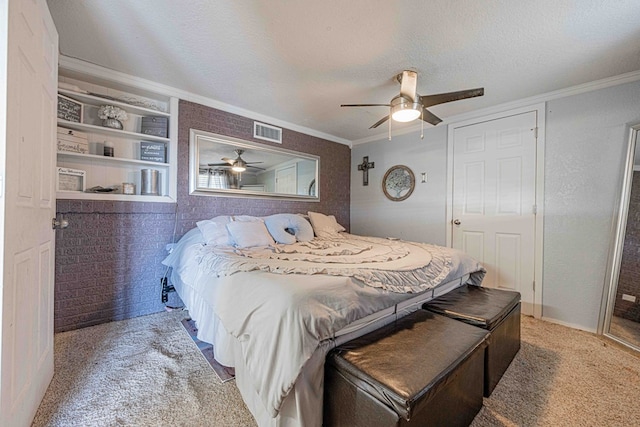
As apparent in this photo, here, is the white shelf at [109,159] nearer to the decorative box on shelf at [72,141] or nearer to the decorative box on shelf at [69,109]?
the decorative box on shelf at [72,141]

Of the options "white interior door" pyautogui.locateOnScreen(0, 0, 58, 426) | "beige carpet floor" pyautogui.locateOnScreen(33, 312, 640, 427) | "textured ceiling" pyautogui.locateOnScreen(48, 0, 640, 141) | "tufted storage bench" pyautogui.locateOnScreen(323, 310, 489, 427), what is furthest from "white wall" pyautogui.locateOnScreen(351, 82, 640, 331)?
"white interior door" pyautogui.locateOnScreen(0, 0, 58, 426)

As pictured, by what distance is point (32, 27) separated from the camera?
1176 mm

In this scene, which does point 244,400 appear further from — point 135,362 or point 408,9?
point 408,9

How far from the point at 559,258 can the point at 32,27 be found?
167 inches

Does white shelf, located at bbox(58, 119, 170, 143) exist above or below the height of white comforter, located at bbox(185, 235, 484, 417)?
above

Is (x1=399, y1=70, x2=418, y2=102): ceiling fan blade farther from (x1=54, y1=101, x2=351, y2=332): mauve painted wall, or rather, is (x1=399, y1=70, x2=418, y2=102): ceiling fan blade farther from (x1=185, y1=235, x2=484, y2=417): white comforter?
(x1=54, y1=101, x2=351, y2=332): mauve painted wall

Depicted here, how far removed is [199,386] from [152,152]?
2239mm

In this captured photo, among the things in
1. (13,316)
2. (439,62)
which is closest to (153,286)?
(13,316)

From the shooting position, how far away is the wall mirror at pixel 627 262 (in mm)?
2166

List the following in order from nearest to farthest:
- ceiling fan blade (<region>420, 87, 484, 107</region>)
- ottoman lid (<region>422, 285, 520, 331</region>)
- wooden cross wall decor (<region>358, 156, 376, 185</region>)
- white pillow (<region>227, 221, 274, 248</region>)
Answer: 1. ottoman lid (<region>422, 285, 520, 331</region>)
2. ceiling fan blade (<region>420, 87, 484, 107</region>)
3. white pillow (<region>227, 221, 274, 248</region>)
4. wooden cross wall decor (<region>358, 156, 376, 185</region>)

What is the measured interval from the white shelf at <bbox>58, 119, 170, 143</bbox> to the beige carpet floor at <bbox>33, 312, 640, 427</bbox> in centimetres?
180

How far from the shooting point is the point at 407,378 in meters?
1.00

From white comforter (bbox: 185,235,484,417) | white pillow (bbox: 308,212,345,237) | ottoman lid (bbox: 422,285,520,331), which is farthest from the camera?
white pillow (bbox: 308,212,345,237)

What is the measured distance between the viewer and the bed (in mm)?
1127
